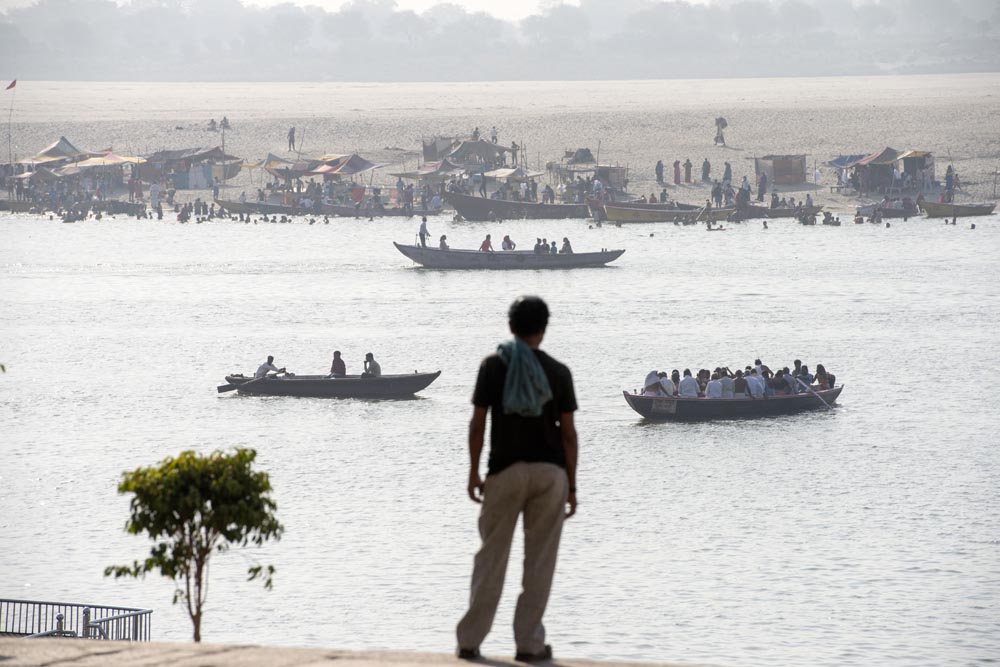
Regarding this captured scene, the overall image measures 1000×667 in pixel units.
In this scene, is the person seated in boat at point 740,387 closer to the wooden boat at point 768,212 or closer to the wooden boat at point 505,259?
the wooden boat at point 505,259

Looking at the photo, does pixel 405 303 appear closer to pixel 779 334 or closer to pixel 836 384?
pixel 779 334

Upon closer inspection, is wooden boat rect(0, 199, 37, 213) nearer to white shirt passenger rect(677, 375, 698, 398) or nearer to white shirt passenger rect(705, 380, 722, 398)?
white shirt passenger rect(677, 375, 698, 398)

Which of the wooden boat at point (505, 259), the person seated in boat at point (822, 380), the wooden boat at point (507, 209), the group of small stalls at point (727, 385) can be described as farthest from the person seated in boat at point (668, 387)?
the wooden boat at point (507, 209)

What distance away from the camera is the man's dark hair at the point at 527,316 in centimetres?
861

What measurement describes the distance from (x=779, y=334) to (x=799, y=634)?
3060 centimetres

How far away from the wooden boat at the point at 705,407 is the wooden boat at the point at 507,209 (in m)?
55.5

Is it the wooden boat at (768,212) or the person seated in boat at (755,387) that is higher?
the wooden boat at (768,212)

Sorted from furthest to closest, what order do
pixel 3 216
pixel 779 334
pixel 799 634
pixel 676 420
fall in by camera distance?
1. pixel 3 216
2. pixel 779 334
3. pixel 676 420
4. pixel 799 634

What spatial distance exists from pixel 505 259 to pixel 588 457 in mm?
36951

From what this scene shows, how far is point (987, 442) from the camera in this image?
35.2m

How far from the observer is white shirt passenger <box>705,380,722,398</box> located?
36.3 metres

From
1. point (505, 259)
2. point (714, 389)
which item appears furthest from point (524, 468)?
point (505, 259)

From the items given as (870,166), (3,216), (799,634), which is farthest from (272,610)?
(3,216)

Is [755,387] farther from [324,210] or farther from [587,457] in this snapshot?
[324,210]
